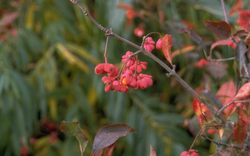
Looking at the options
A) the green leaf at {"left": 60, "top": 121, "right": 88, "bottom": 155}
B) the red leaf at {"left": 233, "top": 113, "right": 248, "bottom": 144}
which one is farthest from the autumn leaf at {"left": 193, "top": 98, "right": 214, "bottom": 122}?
the green leaf at {"left": 60, "top": 121, "right": 88, "bottom": 155}

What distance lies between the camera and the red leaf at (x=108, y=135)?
41 centimetres

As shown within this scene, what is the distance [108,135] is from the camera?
1.38 feet

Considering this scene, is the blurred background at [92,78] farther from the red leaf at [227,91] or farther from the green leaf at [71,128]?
the green leaf at [71,128]

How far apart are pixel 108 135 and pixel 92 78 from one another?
2.49ft

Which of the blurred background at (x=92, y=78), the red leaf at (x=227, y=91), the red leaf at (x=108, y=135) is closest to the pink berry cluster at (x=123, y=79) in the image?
the red leaf at (x=108, y=135)

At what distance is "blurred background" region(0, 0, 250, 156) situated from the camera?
0.92 metres

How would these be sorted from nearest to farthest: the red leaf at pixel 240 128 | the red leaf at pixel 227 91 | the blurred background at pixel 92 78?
1. the red leaf at pixel 240 128
2. the red leaf at pixel 227 91
3. the blurred background at pixel 92 78

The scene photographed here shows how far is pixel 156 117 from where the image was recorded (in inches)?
41.3

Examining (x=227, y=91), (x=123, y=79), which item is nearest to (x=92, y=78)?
(x=227, y=91)

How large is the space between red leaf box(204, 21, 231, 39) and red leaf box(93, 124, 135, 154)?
21 cm

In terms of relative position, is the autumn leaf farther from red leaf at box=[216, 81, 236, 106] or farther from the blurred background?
the blurred background

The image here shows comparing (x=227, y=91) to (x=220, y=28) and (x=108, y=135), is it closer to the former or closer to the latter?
(x=220, y=28)

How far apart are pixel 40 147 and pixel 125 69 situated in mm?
1077

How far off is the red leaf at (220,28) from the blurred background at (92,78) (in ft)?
1.05
